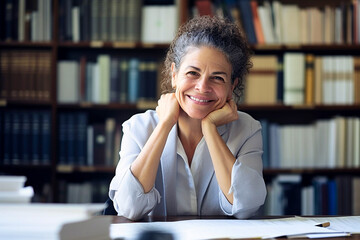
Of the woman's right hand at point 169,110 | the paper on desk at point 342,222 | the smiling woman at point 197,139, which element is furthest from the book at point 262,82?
the paper on desk at point 342,222

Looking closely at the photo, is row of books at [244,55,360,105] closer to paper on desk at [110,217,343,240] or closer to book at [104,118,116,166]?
book at [104,118,116,166]

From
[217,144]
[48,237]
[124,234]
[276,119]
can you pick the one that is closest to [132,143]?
[217,144]

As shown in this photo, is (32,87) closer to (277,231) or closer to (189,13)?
(189,13)

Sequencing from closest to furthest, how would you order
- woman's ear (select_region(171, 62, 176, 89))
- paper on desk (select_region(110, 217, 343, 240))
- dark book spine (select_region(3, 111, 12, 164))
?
paper on desk (select_region(110, 217, 343, 240))
woman's ear (select_region(171, 62, 176, 89))
dark book spine (select_region(3, 111, 12, 164))

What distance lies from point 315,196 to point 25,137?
72.1 inches

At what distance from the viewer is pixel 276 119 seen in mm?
3525

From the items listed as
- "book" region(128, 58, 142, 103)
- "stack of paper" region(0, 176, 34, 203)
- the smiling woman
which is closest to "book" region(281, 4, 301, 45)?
"book" region(128, 58, 142, 103)

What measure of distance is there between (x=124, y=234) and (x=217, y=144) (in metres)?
0.62

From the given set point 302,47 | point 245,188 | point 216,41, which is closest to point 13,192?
point 245,188

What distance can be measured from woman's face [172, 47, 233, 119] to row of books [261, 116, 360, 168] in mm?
1503

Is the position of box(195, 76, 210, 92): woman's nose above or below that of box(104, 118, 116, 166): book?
above

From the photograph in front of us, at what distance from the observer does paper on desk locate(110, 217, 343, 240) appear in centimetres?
118

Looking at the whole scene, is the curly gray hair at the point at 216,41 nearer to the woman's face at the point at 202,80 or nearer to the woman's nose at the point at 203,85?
A: the woman's face at the point at 202,80

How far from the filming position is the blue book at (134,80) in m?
3.22
